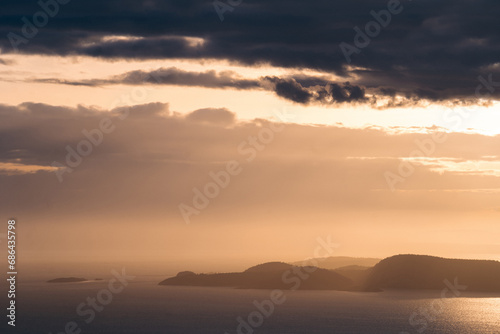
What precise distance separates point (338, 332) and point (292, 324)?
53.6ft

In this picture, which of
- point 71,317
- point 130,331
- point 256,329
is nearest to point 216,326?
point 256,329

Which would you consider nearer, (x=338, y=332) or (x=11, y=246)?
(x=11, y=246)

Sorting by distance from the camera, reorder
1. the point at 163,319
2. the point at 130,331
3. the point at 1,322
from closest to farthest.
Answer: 1. the point at 130,331
2. the point at 1,322
3. the point at 163,319

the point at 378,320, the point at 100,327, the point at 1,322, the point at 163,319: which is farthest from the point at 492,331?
the point at 1,322

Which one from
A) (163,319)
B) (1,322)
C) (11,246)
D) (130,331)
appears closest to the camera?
(11,246)

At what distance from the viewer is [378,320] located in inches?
7859

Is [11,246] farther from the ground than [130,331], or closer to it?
farther from the ground

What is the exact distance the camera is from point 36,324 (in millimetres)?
178375

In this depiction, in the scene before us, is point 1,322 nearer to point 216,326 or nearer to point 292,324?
point 216,326

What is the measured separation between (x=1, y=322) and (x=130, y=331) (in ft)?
130

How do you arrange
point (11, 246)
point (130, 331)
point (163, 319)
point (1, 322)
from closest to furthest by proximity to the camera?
point (11, 246), point (130, 331), point (1, 322), point (163, 319)

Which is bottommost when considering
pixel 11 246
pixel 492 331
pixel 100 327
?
pixel 492 331

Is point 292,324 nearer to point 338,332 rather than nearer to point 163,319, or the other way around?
point 338,332

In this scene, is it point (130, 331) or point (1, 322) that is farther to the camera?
point (1, 322)
